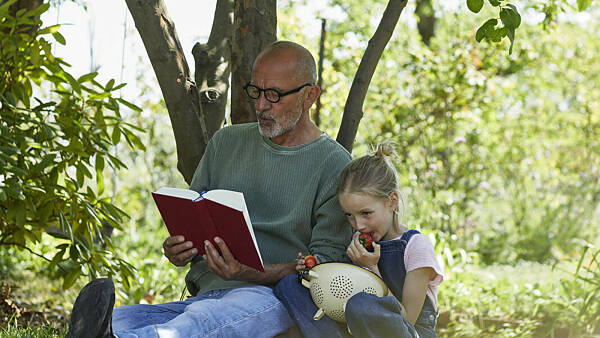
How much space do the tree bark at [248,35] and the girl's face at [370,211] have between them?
886 mm

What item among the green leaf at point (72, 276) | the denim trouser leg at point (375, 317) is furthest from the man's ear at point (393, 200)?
the green leaf at point (72, 276)

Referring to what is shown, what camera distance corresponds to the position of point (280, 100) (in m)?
2.57

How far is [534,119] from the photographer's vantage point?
29.7 feet

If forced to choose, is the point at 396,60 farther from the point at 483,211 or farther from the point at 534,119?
the point at 534,119

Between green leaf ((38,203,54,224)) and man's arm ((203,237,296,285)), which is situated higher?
man's arm ((203,237,296,285))

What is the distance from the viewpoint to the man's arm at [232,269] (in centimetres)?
228

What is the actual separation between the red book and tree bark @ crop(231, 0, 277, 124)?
83cm

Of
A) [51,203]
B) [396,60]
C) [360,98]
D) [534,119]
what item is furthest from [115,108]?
[534,119]

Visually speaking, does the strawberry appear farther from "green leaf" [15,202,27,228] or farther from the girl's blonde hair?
"green leaf" [15,202,27,228]

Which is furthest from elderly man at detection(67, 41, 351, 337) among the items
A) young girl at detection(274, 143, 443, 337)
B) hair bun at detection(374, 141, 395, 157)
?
hair bun at detection(374, 141, 395, 157)

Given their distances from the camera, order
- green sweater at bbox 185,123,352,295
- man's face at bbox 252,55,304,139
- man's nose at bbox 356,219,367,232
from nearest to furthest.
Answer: man's nose at bbox 356,219,367,232, green sweater at bbox 185,123,352,295, man's face at bbox 252,55,304,139

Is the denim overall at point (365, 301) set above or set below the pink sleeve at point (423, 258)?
below

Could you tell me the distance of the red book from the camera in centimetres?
211

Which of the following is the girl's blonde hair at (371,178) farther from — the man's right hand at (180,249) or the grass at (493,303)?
the grass at (493,303)
